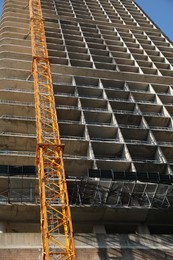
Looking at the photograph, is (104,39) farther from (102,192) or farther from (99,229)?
(99,229)

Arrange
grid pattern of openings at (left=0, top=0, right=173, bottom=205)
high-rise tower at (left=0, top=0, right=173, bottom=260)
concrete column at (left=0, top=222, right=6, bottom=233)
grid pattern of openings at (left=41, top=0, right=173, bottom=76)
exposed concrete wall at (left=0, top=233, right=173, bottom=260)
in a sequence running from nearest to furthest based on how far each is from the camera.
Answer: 1. exposed concrete wall at (left=0, top=233, right=173, bottom=260)
2. high-rise tower at (left=0, top=0, right=173, bottom=260)
3. concrete column at (left=0, top=222, right=6, bottom=233)
4. grid pattern of openings at (left=0, top=0, right=173, bottom=205)
5. grid pattern of openings at (left=41, top=0, right=173, bottom=76)

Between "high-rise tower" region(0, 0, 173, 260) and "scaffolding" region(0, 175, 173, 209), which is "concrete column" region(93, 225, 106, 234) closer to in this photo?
"high-rise tower" region(0, 0, 173, 260)

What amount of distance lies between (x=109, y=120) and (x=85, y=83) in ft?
27.4

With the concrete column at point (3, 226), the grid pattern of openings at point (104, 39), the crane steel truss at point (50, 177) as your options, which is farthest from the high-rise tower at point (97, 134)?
the crane steel truss at point (50, 177)

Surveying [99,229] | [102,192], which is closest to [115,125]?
[102,192]

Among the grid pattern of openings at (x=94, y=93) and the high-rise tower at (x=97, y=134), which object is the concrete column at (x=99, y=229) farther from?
the grid pattern of openings at (x=94, y=93)

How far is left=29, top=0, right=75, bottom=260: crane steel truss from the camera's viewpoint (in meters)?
26.1

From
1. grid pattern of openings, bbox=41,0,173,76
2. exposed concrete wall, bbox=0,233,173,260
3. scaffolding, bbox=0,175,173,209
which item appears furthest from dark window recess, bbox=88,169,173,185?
grid pattern of openings, bbox=41,0,173,76

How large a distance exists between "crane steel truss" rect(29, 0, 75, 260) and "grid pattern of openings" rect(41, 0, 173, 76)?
10201 mm

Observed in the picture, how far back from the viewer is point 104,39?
219 ft

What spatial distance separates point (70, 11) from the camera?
78312 mm

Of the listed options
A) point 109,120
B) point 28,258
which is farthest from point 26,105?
point 28,258

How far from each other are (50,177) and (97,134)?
12101 mm

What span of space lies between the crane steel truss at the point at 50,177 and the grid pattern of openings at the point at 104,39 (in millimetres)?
10201
